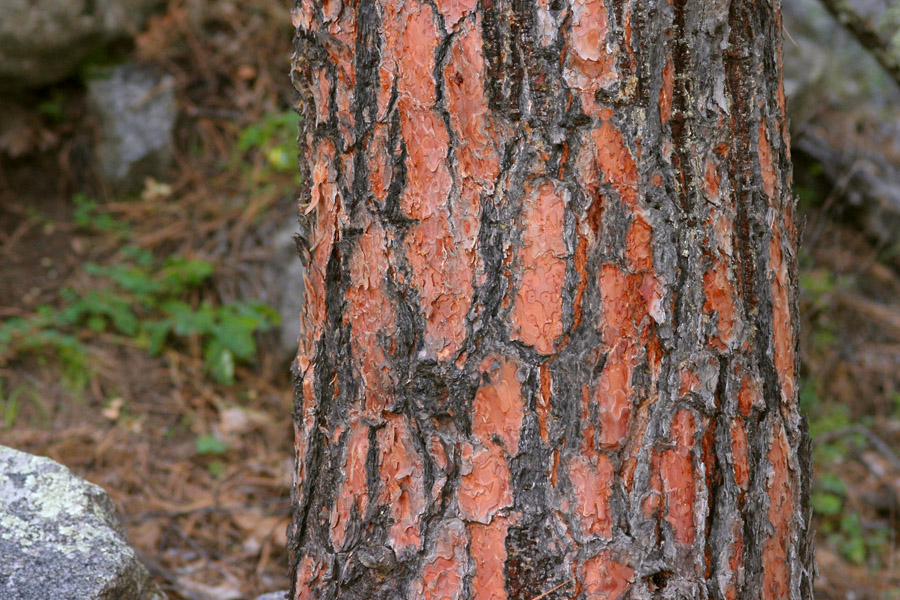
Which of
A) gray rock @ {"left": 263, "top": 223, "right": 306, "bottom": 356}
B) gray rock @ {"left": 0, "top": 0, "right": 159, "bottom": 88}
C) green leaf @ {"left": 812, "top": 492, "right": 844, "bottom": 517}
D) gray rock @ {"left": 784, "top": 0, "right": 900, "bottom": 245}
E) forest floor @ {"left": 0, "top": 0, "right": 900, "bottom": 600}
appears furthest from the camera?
gray rock @ {"left": 784, "top": 0, "right": 900, "bottom": 245}

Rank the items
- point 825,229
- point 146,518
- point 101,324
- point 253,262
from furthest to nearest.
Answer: point 825,229 < point 253,262 < point 101,324 < point 146,518

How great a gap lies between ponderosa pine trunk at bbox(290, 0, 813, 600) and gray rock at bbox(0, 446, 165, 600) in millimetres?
569

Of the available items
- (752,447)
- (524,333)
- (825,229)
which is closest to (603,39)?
(524,333)

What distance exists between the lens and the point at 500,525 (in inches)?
49.3

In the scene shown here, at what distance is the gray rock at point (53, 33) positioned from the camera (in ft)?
12.4

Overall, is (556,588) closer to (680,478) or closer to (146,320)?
(680,478)

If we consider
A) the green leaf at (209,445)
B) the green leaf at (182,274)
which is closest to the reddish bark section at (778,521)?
the green leaf at (209,445)

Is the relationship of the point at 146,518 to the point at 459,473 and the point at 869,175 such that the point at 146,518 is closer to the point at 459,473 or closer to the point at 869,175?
the point at 459,473

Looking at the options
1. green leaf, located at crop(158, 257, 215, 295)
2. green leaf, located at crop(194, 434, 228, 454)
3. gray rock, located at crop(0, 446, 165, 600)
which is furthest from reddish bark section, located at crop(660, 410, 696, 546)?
green leaf, located at crop(158, 257, 215, 295)

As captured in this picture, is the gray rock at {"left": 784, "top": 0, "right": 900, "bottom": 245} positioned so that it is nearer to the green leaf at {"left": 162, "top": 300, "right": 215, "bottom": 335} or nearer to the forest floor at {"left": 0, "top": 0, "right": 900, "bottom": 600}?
the forest floor at {"left": 0, "top": 0, "right": 900, "bottom": 600}

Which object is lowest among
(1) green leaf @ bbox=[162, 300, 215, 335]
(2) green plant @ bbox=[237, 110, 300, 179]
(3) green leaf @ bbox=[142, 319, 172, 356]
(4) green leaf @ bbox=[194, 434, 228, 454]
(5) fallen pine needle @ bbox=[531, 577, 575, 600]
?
(4) green leaf @ bbox=[194, 434, 228, 454]

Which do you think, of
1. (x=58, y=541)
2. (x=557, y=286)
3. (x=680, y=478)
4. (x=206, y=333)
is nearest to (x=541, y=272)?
(x=557, y=286)

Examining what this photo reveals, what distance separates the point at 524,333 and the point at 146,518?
6.24 feet

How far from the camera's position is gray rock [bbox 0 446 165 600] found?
143 cm
